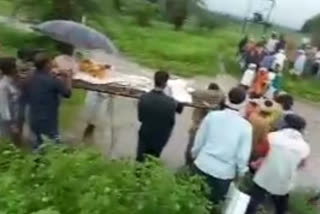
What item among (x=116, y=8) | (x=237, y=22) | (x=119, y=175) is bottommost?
(x=237, y=22)

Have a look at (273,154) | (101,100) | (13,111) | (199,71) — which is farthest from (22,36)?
(273,154)

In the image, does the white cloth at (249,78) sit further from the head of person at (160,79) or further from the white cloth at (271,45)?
the head of person at (160,79)

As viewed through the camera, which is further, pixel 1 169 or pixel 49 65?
pixel 49 65

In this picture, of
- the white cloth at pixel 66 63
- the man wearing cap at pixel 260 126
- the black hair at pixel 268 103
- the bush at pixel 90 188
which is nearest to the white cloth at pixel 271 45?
the white cloth at pixel 66 63

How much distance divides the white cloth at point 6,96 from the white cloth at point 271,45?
13.5m

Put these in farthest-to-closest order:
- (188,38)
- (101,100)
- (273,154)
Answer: (188,38), (101,100), (273,154)

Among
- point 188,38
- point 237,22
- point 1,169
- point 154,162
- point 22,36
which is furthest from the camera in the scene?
point 237,22

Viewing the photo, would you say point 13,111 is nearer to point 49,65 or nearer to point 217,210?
point 49,65

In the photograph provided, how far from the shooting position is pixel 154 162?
6898 mm

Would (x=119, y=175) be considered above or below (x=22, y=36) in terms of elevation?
above

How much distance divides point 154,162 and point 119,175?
29 centimetres

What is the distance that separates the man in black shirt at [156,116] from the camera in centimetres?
882

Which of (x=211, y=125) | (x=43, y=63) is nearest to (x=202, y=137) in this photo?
(x=211, y=125)

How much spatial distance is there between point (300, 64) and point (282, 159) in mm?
16300
